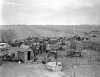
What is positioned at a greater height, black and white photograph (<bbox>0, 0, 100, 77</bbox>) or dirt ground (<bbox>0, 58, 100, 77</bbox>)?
black and white photograph (<bbox>0, 0, 100, 77</bbox>)

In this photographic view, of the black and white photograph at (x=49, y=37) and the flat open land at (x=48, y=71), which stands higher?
the black and white photograph at (x=49, y=37)

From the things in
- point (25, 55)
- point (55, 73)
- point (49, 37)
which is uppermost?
point (49, 37)

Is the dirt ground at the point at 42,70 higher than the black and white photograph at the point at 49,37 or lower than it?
lower

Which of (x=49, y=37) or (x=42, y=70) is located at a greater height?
(x=49, y=37)

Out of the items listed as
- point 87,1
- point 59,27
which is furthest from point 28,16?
point 87,1

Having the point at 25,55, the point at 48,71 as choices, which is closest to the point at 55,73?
the point at 48,71

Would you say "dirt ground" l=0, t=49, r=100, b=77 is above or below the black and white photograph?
below

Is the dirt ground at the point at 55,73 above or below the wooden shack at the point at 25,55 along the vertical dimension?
below

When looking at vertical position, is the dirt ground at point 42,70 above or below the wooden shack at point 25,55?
below

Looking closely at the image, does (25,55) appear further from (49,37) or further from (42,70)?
(49,37)
